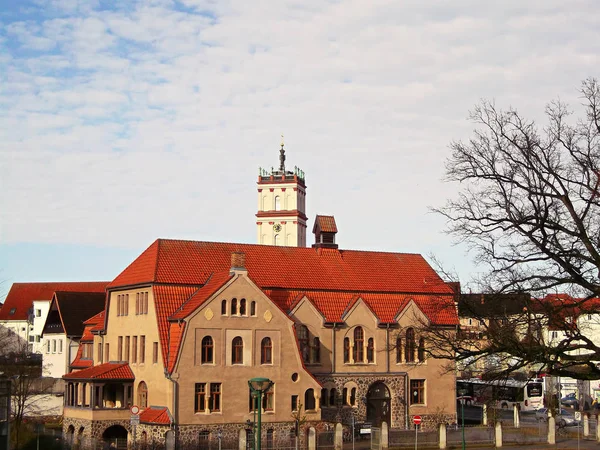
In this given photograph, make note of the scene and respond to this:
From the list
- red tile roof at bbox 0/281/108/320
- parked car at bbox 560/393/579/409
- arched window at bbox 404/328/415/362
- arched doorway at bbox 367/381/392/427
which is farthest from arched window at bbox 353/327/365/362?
red tile roof at bbox 0/281/108/320

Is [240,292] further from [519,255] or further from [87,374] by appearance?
[519,255]

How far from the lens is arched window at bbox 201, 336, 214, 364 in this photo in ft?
175

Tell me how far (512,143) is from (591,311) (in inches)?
204

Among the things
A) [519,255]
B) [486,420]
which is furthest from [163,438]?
[519,255]

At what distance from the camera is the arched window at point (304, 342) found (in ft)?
195

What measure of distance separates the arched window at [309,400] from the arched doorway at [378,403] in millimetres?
5959

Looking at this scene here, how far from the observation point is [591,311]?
24062 millimetres

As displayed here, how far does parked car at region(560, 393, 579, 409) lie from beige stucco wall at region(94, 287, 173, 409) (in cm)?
5421

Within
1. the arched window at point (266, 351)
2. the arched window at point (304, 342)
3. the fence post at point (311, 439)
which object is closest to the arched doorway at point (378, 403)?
the arched window at point (304, 342)

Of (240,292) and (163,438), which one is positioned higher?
(240,292)

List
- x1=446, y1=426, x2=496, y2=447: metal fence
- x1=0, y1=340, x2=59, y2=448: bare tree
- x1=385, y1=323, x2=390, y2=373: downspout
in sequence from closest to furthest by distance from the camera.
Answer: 1. x1=446, y1=426, x2=496, y2=447: metal fence
2. x1=0, y1=340, x2=59, y2=448: bare tree
3. x1=385, y1=323, x2=390, y2=373: downspout

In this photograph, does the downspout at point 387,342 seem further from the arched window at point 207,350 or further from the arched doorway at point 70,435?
the arched doorway at point 70,435

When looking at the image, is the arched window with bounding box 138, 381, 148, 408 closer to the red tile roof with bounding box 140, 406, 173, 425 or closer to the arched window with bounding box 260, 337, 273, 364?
the red tile roof with bounding box 140, 406, 173, 425

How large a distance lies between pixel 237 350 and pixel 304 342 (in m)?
6.57
